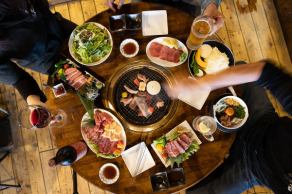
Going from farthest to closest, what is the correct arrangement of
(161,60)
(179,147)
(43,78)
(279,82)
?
(43,78), (161,60), (179,147), (279,82)

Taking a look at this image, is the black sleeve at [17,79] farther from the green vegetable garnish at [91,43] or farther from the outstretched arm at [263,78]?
the outstretched arm at [263,78]

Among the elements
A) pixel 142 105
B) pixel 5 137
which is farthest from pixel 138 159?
pixel 5 137

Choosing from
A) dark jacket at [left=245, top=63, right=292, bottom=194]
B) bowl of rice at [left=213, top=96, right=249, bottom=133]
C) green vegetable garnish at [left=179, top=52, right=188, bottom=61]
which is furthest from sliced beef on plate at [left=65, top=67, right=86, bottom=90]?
dark jacket at [left=245, top=63, right=292, bottom=194]

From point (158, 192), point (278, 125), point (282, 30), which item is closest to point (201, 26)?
point (278, 125)

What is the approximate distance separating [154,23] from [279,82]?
1.19 meters

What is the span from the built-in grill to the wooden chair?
1634 mm

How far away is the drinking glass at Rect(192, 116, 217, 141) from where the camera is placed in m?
2.37

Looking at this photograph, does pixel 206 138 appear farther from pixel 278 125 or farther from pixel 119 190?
pixel 119 190

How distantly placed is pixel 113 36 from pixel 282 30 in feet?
8.03

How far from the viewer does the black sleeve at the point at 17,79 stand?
2.32 meters

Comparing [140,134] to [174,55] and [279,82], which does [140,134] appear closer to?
[174,55]

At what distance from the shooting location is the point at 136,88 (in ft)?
8.36

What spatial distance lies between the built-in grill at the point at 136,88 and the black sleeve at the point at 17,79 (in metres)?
0.69

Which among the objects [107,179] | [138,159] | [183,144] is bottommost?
[107,179]
